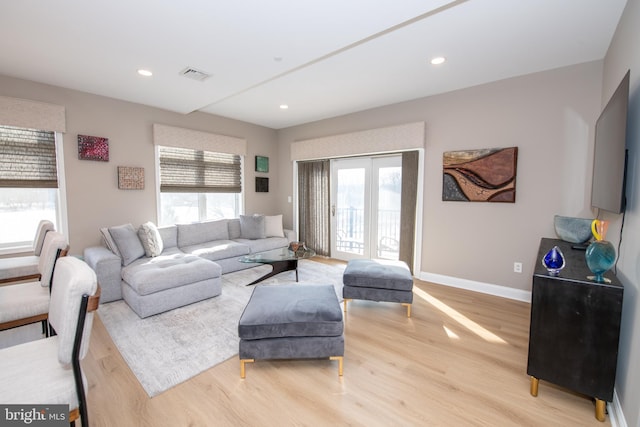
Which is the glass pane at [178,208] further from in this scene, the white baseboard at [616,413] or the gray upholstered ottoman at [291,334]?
the white baseboard at [616,413]

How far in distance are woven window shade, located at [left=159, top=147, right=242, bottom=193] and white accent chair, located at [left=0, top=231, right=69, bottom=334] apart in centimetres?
245

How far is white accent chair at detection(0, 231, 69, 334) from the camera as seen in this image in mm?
1894

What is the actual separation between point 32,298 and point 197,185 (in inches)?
123

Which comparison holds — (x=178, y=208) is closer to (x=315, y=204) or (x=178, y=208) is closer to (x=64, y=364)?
(x=315, y=204)

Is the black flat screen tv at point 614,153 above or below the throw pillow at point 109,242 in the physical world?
above

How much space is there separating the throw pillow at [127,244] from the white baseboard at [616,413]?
4494 mm

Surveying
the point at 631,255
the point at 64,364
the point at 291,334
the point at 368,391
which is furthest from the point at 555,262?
the point at 64,364

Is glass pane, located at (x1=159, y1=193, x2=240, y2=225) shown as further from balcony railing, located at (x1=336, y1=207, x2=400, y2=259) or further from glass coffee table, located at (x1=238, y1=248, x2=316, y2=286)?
balcony railing, located at (x1=336, y1=207, x2=400, y2=259)

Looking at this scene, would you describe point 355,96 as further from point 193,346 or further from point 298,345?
point 193,346

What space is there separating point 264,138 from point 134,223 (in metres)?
2.98

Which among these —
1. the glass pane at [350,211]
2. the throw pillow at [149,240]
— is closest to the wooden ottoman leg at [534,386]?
the glass pane at [350,211]

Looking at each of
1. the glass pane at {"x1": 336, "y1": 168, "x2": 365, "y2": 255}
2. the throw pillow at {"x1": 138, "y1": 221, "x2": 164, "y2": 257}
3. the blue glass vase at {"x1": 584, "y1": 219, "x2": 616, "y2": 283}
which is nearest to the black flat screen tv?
the blue glass vase at {"x1": 584, "y1": 219, "x2": 616, "y2": 283}

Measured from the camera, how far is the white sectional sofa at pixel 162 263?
9.73 ft

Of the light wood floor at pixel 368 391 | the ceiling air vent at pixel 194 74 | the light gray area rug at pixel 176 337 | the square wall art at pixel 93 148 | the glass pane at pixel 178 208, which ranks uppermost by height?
the ceiling air vent at pixel 194 74
